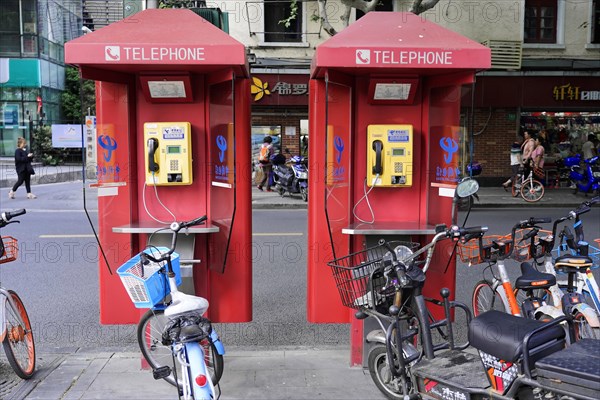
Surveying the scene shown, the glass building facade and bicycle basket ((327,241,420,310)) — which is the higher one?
the glass building facade

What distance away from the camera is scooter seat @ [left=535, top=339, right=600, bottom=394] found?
2.28 meters

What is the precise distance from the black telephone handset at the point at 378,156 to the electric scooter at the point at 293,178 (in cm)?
991

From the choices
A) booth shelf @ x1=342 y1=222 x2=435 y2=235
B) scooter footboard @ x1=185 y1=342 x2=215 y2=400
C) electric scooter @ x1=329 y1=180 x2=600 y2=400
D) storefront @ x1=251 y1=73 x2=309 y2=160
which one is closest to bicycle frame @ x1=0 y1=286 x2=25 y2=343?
scooter footboard @ x1=185 y1=342 x2=215 y2=400

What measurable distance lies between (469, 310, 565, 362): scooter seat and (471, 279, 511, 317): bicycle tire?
1788mm

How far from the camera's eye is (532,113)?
17625 millimetres

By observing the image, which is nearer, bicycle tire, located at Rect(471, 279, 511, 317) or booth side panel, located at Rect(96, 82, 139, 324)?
booth side panel, located at Rect(96, 82, 139, 324)

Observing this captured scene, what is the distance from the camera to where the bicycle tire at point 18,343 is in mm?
4008

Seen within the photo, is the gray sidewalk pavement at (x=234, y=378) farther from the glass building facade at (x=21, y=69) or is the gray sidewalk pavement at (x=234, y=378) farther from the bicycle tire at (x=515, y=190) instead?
the glass building facade at (x=21, y=69)

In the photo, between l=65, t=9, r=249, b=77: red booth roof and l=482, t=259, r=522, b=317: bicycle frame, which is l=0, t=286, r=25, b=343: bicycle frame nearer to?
l=65, t=9, r=249, b=77: red booth roof

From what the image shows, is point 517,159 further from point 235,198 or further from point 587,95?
point 235,198

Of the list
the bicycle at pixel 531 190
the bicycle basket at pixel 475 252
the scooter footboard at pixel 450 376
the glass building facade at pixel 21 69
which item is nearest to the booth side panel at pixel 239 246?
the bicycle basket at pixel 475 252

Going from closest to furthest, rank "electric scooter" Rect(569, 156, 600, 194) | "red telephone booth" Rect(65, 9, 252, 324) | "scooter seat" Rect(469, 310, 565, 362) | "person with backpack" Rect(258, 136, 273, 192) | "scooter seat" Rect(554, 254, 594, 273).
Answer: "scooter seat" Rect(469, 310, 565, 362) < "scooter seat" Rect(554, 254, 594, 273) < "red telephone booth" Rect(65, 9, 252, 324) < "electric scooter" Rect(569, 156, 600, 194) < "person with backpack" Rect(258, 136, 273, 192)

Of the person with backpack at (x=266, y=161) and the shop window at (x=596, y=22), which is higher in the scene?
the shop window at (x=596, y=22)

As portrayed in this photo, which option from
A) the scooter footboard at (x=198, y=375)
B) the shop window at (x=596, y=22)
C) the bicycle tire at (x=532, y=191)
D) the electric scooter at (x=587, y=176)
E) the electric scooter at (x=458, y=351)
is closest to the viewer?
the electric scooter at (x=458, y=351)
